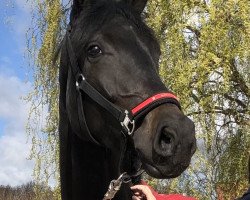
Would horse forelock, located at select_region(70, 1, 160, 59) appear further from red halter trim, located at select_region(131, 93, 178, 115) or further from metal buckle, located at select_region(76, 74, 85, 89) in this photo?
red halter trim, located at select_region(131, 93, 178, 115)

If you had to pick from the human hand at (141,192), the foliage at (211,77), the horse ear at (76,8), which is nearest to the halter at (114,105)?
the horse ear at (76,8)

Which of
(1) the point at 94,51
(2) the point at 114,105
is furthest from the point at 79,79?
(2) the point at 114,105

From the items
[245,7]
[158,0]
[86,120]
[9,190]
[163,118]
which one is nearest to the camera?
[163,118]

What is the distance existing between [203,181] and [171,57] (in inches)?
71.3

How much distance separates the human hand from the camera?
2426mm

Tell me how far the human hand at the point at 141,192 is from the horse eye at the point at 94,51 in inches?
28.0

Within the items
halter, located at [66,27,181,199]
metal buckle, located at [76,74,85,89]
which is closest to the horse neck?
halter, located at [66,27,181,199]

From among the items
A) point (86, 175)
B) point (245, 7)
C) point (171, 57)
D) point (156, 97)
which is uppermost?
point (245, 7)

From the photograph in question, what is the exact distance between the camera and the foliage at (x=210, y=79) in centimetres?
646

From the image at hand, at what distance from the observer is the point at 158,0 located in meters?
7.23

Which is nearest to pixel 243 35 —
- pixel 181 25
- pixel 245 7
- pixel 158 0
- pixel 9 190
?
pixel 245 7

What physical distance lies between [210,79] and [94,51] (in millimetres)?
4687

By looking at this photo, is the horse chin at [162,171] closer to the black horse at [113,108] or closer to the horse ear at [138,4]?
the black horse at [113,108]

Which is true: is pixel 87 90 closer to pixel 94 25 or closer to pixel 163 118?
pixel 94 25
